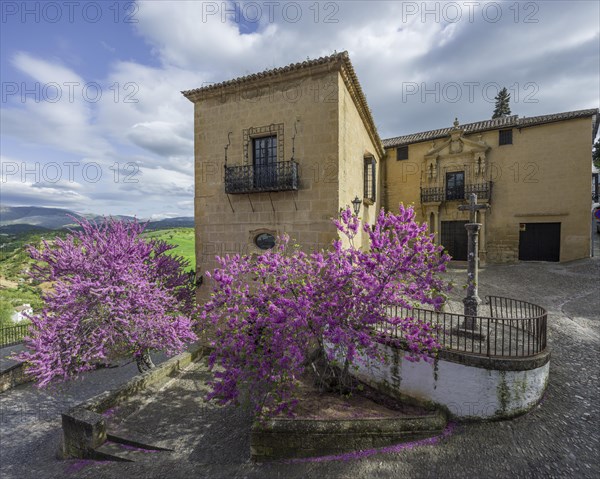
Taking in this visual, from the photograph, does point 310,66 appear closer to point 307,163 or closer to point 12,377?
point 307,163

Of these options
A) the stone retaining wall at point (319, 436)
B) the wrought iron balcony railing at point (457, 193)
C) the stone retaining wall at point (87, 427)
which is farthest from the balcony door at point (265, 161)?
the wrought iron balcony railing at point (457, 193)

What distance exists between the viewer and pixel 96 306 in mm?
7586

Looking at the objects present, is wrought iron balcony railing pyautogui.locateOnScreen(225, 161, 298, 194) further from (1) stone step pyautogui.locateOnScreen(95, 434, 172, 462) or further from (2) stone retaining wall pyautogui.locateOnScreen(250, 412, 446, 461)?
(1) stone step pyautogui.locateOnScreen(95, 434, 172, 462)

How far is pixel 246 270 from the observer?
20.1 ft

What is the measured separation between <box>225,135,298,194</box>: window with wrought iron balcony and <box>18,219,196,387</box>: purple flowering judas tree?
370 cm

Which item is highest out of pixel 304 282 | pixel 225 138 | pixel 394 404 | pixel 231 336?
pixel 225 138

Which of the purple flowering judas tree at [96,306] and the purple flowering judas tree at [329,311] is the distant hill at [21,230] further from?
the purple flowering judas tree at [329,311]

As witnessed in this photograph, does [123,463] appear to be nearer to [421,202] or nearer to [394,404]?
[394,404]

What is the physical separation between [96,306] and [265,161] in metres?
6.77

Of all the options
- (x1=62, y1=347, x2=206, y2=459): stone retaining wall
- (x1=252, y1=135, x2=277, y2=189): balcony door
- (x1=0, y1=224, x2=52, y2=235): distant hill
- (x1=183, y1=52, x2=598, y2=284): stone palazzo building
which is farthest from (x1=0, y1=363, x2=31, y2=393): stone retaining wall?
(x1=0, y1=224, x2=52, y2=235): distant hill

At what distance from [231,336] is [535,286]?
44.6 feet

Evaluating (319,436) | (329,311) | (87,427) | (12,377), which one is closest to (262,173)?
(329,311)

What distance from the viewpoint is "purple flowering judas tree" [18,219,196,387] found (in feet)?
23.3

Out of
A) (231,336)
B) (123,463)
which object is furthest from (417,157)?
(123,463)
